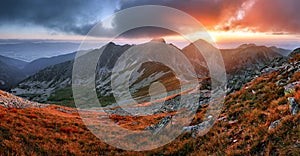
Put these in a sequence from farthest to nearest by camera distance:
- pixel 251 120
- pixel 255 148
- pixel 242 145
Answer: pixel 251 120 < pixel 242 145 < pixel 255 148

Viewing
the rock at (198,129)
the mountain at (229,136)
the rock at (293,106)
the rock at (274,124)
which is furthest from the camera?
the rock at (198,129)

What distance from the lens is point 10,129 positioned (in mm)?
15703

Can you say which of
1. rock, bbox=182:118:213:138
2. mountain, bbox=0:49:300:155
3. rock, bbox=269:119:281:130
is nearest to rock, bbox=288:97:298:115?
mountain, bbox=0:49:300:155

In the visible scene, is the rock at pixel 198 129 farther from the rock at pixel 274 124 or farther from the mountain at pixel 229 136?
the rock at pixel 274 124

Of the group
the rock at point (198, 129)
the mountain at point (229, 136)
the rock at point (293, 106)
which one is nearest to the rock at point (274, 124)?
the mountain at point (229, 136)

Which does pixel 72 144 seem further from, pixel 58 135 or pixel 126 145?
pixel 126 145

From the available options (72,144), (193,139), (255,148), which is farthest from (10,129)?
(255,148)

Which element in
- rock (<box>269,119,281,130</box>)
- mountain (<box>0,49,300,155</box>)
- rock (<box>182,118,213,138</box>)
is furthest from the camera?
rock (<box>182,118,213,138</box>)

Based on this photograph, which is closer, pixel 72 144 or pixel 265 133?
pixel 265 133

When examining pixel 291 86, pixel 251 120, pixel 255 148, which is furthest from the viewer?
pixel 291 86

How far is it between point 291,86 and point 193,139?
28.0 feet

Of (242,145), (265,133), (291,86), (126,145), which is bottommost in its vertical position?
(126,145)

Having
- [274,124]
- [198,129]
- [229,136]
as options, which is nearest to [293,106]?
[274,124]

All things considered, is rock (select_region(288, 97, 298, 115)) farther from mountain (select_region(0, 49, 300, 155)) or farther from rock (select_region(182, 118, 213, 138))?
rock (select_region(182, 118, 213, 138))
